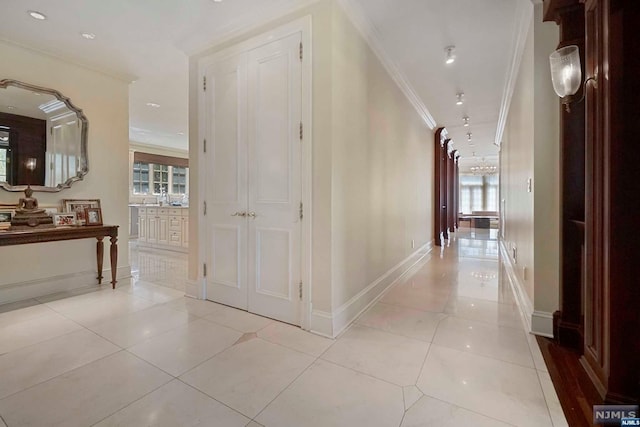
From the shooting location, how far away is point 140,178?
314 inches

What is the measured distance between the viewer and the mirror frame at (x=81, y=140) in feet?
9.29

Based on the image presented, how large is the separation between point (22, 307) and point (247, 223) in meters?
2.37

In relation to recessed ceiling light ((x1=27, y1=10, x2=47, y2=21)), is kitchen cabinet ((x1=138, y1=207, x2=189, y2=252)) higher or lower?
lower

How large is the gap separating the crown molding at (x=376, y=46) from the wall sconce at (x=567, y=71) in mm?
1503

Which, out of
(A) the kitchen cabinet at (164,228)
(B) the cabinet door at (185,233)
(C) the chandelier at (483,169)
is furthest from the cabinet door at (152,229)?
(C) the chandelier at (483,169)

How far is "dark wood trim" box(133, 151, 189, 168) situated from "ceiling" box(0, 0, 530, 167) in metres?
4.05

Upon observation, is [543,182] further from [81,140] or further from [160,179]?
[160,179]

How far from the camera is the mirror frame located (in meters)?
2.83

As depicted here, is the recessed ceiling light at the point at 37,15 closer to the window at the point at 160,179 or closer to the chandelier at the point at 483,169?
the window at the point at 160,179

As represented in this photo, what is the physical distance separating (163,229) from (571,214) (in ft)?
21.7

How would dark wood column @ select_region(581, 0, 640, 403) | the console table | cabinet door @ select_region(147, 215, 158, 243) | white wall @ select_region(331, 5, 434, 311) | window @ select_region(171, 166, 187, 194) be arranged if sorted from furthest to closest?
window @ select_region(171, 166, 187, 194) < cabinet door @ select_region(147, 215, 158, 243) < the console table < white wall @ select_region(331, 5, 434, 311) < dark wood column @ select_region(581, 0, 640, 403)

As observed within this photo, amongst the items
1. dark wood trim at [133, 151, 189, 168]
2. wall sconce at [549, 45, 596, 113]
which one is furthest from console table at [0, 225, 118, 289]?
A: dark wood trim at [133, 151, 189, 168]

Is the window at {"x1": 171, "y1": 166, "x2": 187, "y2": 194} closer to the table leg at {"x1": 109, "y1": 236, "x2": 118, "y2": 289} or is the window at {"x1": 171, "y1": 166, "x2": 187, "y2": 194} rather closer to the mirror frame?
the mirror frame

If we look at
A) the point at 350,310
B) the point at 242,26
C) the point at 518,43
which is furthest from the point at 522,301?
the point at 242,26
